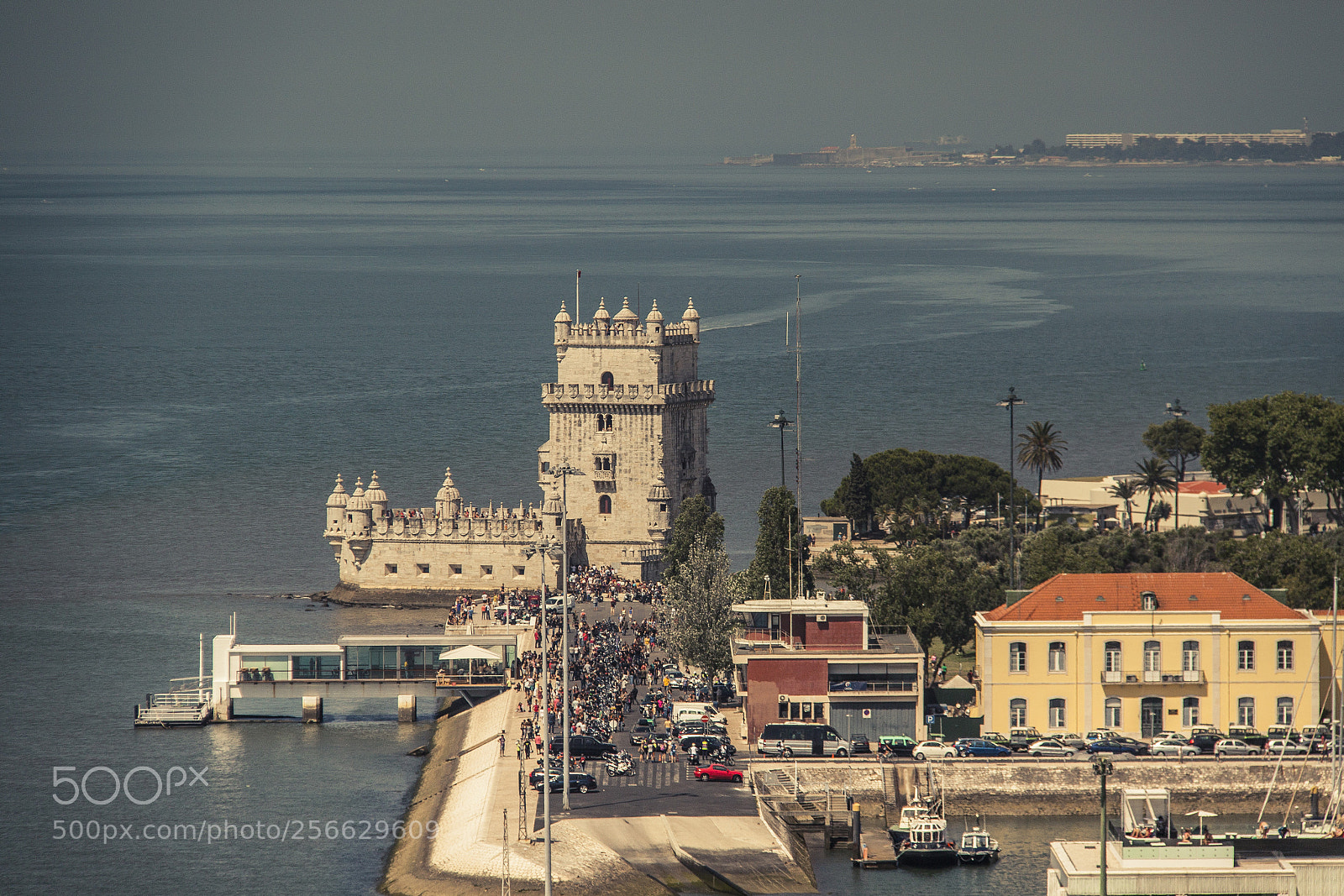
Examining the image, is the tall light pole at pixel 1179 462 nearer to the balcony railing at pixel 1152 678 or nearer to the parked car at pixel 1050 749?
the balcony railing at pixel 1152 678

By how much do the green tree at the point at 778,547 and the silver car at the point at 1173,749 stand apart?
1666cm

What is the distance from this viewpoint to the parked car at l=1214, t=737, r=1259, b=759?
5712 cm

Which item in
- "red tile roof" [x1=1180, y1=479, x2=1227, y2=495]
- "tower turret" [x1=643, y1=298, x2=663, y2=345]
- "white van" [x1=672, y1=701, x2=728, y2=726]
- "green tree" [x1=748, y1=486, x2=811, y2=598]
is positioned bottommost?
"white van" [x1=672, y1=701, x2=728, y2=726]

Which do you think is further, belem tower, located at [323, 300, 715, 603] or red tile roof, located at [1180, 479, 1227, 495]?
red tile roof, located at [1180, 479, 1227, 495]

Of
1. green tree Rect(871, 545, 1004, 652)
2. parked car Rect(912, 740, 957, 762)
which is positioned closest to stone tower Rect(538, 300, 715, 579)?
green tree Rect(871, 545, 1004, 652)

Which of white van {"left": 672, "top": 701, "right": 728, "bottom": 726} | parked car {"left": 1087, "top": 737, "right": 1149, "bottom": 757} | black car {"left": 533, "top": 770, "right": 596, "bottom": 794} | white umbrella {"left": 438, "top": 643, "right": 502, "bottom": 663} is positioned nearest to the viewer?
black car {"left": 533, "top": 770, "right": 596, "bottom": 794}

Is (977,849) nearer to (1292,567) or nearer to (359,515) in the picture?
(1292,567)

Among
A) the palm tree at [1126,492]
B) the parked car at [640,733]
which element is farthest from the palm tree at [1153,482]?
the parked car at [640,733]

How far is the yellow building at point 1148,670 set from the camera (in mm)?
59312

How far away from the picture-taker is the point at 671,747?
58.7 metres

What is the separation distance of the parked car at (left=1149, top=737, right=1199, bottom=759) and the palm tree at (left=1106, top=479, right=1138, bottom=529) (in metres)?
39.0

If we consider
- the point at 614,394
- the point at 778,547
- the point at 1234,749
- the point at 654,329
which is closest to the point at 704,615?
the point at 778,547

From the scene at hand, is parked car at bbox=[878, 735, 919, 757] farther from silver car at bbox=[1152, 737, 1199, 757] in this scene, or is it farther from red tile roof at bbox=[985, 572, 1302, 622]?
silver car at bbox=[1152, 737, 1199, 757]

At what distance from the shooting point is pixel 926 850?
2042 inches
